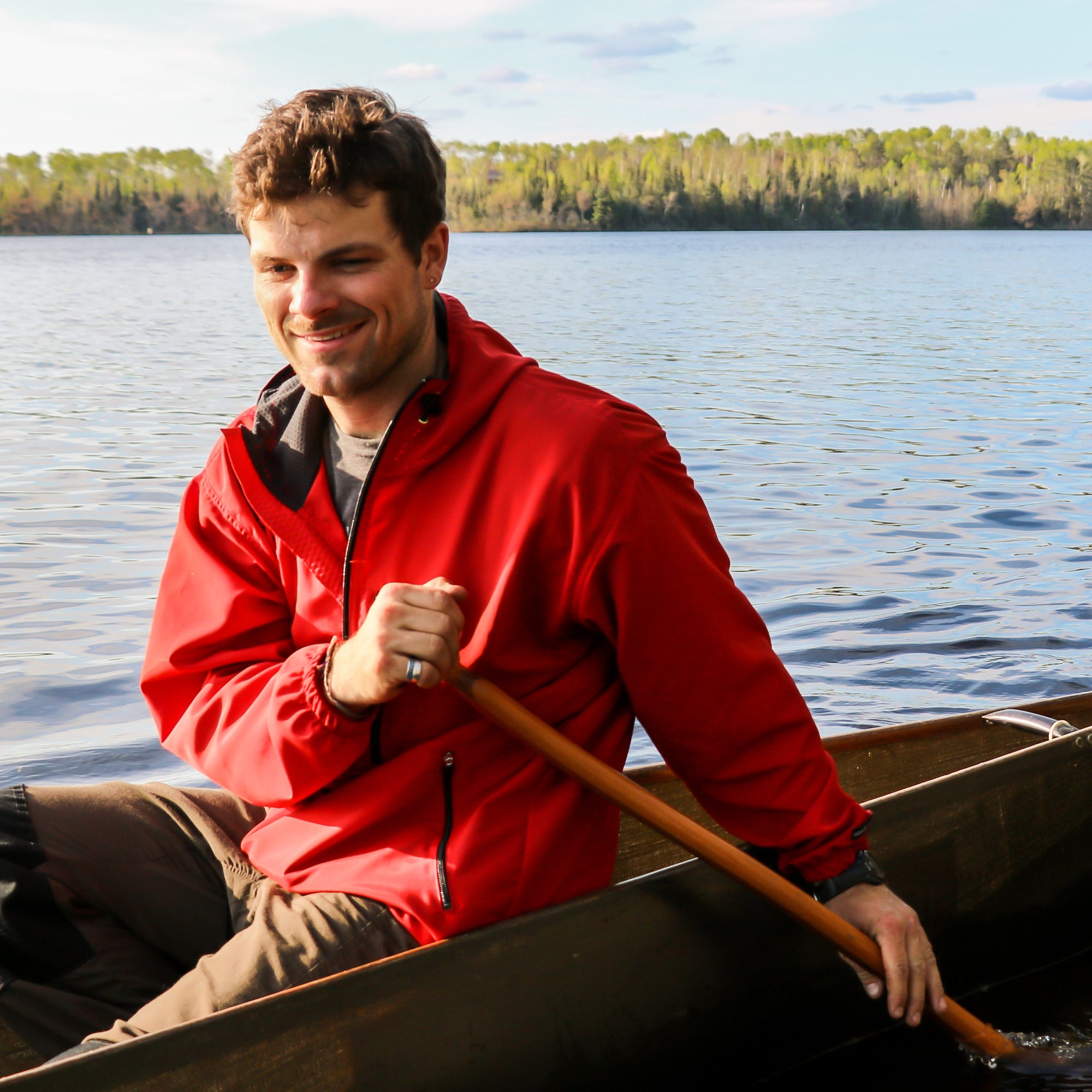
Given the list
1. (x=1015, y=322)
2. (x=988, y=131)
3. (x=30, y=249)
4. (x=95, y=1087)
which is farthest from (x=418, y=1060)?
(x=988, y=131)

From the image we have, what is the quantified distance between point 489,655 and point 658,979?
76 centimetres


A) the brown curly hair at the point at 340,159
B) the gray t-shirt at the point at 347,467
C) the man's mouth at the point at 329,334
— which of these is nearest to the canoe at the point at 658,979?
the gray t-shirt at the point at 347,467

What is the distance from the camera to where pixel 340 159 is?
1995 mm

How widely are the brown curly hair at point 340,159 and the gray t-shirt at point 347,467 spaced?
0.33 m

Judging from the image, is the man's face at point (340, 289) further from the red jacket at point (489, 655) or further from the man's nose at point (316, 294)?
the red jacket at point (489, 655)

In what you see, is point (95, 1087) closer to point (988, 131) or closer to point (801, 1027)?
point (801, 1027)

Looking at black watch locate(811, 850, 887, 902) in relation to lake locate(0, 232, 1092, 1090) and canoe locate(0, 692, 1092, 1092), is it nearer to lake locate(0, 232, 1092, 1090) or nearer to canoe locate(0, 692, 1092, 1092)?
canoe locate(0, 692, 1092, 1092)

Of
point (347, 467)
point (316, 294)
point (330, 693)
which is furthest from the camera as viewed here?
point (347, 467)

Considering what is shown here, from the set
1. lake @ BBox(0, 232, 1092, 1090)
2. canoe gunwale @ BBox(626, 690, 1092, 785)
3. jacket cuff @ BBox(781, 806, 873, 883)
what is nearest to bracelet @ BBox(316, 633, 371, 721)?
jacket cuff @ BBox(781, 806, 873, 883)

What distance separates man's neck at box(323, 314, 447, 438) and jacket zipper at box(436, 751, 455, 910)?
0.56 meters

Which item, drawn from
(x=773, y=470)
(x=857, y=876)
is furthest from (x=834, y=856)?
(x=773, y=470)

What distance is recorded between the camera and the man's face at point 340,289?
2035 millimetres

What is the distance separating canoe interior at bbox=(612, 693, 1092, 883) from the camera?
3.55 metres

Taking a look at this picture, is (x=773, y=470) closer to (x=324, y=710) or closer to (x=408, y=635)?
(x=324, y=710)
